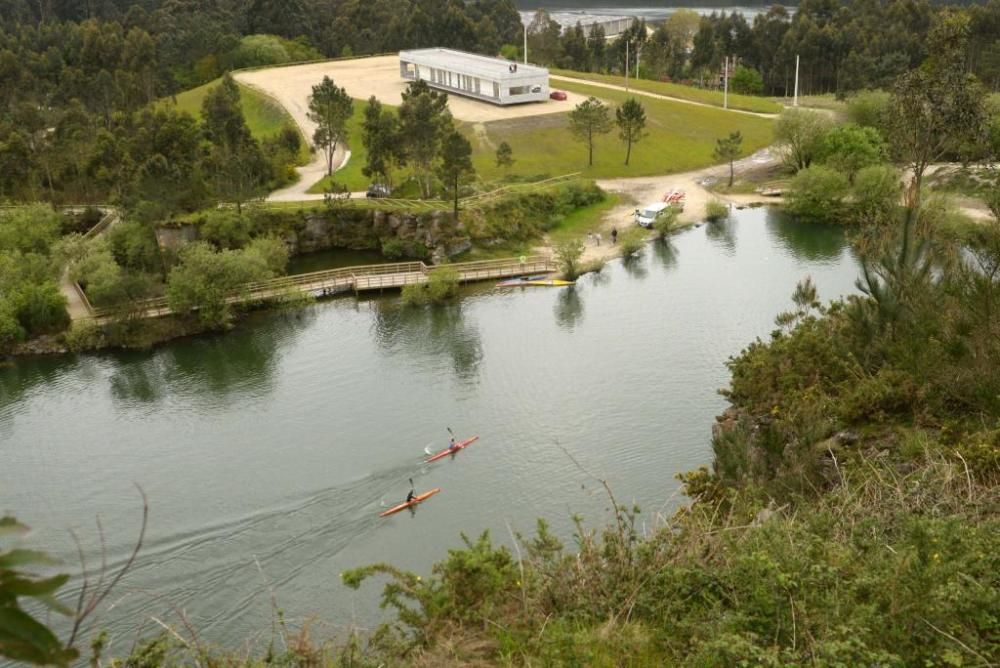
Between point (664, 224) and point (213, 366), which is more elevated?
point (664, 224)

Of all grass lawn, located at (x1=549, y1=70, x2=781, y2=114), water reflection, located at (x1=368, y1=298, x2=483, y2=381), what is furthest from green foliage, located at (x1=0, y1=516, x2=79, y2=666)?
grass lawn, located at (x1=549, y1=70, x2=781, y2=114)

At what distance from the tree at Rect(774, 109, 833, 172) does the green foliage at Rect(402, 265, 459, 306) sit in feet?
102

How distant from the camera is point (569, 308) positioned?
47469 mm

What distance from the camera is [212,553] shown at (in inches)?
1099

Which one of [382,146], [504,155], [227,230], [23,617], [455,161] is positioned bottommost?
[227,230]

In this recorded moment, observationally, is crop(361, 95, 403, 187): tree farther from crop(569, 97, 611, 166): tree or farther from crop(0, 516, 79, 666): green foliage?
crop(0, 516, 79, 666): green foliage

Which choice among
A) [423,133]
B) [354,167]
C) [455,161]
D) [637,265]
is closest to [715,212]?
[637,265]

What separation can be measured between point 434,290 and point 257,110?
136 ft

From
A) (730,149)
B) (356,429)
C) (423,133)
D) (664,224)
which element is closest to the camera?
(356,429)

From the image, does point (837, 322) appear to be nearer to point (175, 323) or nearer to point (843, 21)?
point (175, 323)

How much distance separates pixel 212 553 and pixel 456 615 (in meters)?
14.5

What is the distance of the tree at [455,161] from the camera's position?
55.8 meters

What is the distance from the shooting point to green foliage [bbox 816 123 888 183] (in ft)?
205

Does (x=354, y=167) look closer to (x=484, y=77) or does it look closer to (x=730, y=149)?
(x=484, y=77)
